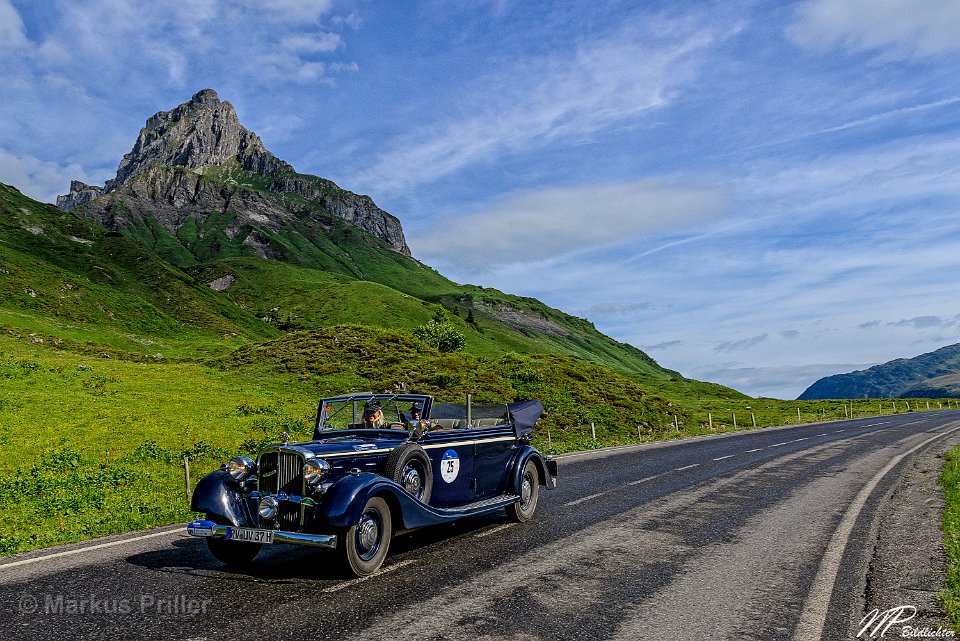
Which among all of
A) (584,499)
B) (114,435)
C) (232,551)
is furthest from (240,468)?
(114,435)

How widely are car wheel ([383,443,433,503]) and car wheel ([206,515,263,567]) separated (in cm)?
186

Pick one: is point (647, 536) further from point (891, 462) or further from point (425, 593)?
point (891, 462)

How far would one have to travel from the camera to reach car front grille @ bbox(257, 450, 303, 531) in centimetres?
713

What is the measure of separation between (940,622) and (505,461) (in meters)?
6.01

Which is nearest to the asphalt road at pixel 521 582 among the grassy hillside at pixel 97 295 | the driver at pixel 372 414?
the driver at pixel 372 414

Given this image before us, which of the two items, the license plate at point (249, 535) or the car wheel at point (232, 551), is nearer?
the license plate at point (249, 535)

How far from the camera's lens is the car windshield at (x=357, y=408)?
964 centimetres

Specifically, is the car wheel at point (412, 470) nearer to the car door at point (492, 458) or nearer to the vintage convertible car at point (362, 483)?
the vintage convertible car at point (362, 483)

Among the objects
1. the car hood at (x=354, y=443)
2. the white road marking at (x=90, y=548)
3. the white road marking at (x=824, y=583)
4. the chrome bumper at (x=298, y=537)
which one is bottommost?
the white road marking at (x=824, y=583)

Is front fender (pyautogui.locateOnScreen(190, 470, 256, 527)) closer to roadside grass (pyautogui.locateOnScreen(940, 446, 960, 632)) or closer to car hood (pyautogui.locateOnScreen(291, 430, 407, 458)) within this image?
car hood (pyautogui.locateOnScreen(291, 430, 407, 458))

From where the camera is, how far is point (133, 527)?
32.9 ft

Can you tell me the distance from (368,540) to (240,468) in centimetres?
183

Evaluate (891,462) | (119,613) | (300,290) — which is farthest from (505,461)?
(300,290)

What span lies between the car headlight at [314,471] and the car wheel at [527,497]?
3.94 m
